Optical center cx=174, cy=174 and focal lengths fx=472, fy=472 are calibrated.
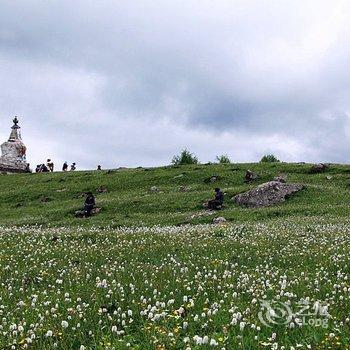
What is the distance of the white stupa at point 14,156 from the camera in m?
90.9

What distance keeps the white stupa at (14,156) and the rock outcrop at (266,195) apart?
57.6 meters

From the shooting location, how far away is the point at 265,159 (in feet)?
301

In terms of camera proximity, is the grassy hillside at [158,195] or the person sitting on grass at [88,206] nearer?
the grassy hillside at [158,195]

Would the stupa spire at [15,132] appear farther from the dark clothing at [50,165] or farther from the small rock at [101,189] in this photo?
the small rock at [101,189]

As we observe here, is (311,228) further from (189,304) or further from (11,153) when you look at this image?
(11,153)

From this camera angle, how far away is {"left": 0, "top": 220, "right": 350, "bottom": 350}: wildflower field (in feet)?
23.9

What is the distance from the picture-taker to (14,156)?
92875 millimetres

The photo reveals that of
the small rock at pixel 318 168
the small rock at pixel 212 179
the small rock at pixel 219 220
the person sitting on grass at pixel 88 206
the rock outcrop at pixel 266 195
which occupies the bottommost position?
the small rock at pixel 219 220

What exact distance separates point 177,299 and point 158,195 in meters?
42.7

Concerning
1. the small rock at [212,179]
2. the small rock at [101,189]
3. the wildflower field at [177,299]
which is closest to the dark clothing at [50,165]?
the small rock at [101,189]

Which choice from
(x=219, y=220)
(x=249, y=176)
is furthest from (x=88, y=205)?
(x=249, y=176)

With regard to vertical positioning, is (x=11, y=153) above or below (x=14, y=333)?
→ above

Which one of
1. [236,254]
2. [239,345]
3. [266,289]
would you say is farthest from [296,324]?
[236,254]

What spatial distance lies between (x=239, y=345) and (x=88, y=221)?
119ft
